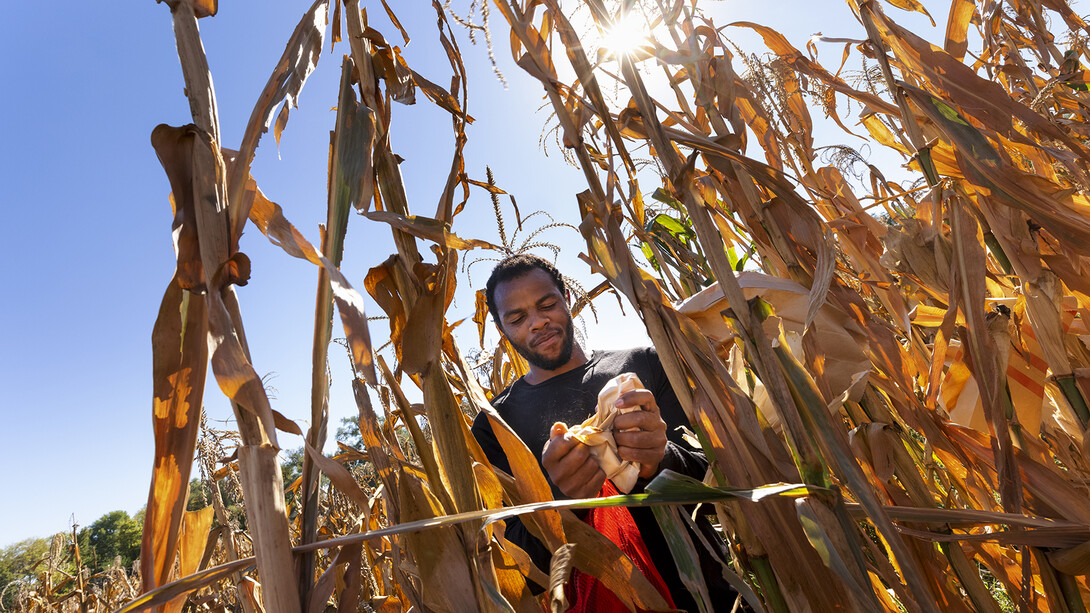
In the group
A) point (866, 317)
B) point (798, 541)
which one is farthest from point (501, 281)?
point (798, 541)

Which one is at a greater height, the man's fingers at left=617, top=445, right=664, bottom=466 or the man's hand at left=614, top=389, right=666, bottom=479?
the man's hand at left=614, top=389, right=666, bottom=479

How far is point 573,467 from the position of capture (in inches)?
21.8

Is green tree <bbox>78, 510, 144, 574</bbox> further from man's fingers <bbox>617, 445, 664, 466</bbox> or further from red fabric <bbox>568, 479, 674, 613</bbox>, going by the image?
man's fingers <bbox>617, 445, 664, 466</bbox>

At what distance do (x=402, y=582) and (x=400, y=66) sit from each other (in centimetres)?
34

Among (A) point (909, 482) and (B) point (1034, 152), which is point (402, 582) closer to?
(A) point (909, 482)

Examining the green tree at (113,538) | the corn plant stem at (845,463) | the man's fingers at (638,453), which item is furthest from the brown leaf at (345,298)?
the green tree at (113,538)

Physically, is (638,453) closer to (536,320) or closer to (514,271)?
(536,320)

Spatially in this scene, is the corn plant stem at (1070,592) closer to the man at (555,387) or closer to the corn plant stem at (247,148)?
the man at (555,387)

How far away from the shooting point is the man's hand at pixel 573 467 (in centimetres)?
55

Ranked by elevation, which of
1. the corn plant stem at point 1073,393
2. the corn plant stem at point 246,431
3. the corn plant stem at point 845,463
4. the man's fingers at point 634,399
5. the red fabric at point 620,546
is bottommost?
the red fabric at point 620,546

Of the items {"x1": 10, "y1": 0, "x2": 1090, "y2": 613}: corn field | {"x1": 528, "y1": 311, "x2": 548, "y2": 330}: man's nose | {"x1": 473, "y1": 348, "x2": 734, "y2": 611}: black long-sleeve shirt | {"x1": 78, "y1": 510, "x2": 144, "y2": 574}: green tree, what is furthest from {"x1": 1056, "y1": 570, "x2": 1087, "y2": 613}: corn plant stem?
{"x1": 78, "y1": 510, "x2": 144, "y2": 574}: green tree

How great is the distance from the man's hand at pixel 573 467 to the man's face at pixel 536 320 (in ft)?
3.45

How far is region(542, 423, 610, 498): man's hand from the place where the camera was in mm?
551

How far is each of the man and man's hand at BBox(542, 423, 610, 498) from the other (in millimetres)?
114
